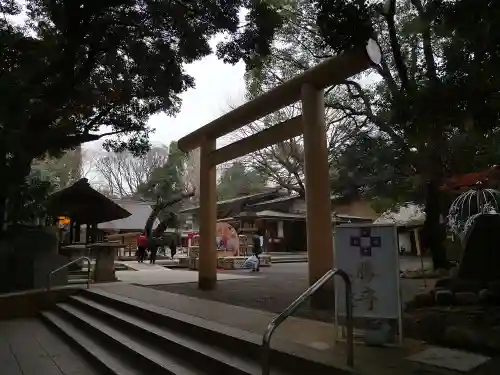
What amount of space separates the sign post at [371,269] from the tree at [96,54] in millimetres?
5465

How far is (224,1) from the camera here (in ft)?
27.5

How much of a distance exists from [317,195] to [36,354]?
477cm

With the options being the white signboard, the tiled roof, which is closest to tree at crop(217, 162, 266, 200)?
the tiled roof

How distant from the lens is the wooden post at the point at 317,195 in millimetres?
6363

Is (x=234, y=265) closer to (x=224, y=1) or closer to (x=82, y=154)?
(x=224, y=1)

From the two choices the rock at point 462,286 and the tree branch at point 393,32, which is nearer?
the rock at point 462,286

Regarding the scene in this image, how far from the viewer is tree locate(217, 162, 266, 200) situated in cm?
3494

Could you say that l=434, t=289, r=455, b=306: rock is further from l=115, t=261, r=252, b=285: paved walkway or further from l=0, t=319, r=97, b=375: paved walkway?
l=115, t=261, r=252, b=285: paved walkway

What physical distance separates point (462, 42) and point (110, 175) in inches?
1345

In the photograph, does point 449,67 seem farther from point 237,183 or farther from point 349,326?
point 237,183

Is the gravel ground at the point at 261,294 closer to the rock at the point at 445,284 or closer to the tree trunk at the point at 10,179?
the rock at the point at 445,284

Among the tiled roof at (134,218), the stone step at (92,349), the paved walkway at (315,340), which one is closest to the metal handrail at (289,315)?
the paved walkway at (315,340)

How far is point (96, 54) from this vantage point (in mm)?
9445

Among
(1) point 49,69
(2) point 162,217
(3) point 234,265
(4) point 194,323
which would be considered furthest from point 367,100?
(2) point 162,217
